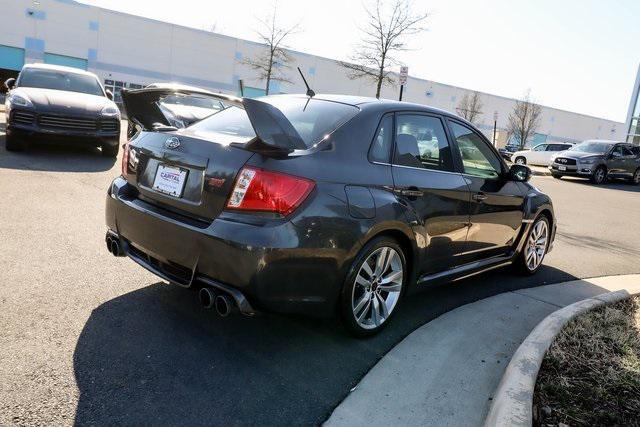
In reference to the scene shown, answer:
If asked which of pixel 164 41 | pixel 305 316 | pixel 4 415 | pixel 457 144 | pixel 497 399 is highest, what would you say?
pixel 164 41

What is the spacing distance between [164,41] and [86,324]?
46631 mm

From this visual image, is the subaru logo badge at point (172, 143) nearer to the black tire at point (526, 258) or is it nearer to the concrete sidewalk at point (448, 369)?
the concrete sidewalk at point (448, 369)

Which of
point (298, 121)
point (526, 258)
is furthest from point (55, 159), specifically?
point (526, 258)

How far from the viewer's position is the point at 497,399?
2.78 meters

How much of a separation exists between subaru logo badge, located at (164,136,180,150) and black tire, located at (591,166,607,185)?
21.5m

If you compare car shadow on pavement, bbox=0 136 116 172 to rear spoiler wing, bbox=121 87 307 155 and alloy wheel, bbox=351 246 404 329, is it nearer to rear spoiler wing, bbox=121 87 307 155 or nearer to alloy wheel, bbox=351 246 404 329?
rear spoiler wing, bbox=121 87 307 155

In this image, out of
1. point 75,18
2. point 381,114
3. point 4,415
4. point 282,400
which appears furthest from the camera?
point 75,18

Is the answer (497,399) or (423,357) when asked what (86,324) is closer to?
(423,357)

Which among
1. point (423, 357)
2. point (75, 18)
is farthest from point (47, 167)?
point (75, 18)

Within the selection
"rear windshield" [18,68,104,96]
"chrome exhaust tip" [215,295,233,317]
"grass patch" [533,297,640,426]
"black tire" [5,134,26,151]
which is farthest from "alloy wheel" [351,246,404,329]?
"rear windshield" [18,68,104,96]

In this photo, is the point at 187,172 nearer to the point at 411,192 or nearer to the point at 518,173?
the point at 411,192

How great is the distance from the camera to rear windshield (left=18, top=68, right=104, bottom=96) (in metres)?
10.2

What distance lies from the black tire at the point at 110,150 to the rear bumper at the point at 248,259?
742 centimetres

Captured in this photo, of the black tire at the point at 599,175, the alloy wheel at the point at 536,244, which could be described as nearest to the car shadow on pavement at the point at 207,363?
the alloy wheel at the point at 536,244
